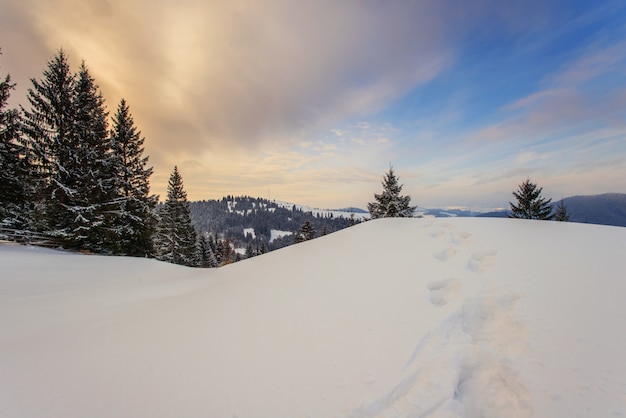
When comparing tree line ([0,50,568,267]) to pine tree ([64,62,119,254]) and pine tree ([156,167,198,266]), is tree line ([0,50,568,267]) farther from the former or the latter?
pine tree ([156,167,198,266])

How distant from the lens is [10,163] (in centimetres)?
1197

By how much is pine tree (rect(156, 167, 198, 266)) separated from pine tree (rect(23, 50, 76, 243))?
10.7 metres

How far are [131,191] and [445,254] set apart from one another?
20.4 metres

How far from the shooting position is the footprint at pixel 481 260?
416 centimetres

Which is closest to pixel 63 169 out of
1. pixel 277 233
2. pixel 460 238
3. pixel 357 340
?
pixel 357 340

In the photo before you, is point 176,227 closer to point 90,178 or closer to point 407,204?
point 90,178

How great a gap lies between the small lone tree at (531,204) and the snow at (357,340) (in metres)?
22.9

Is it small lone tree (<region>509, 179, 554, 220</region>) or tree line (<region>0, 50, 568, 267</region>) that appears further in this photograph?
small lone tree (<region>509, 179, 554, 220</region>)

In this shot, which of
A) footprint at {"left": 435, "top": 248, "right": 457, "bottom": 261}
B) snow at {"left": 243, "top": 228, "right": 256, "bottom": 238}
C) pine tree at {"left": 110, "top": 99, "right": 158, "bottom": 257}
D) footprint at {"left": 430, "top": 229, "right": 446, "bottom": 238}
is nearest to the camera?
footprint at {"left": 435, "top": 248, "right": 457, "bottom": 261}

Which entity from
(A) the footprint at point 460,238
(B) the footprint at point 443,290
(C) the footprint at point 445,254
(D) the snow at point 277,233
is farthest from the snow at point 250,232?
(B) the footprint at point 443,290

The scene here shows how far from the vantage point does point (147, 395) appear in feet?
7.71

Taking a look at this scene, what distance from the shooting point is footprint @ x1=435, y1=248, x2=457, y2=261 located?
4753mm

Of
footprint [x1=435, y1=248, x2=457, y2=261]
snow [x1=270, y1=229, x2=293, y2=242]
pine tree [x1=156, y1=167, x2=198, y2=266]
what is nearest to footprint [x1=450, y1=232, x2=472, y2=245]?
footprint [x1=435, y1=248, x2=457, y2=261]

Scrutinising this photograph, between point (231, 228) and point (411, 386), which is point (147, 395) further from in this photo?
point (231, 228)
